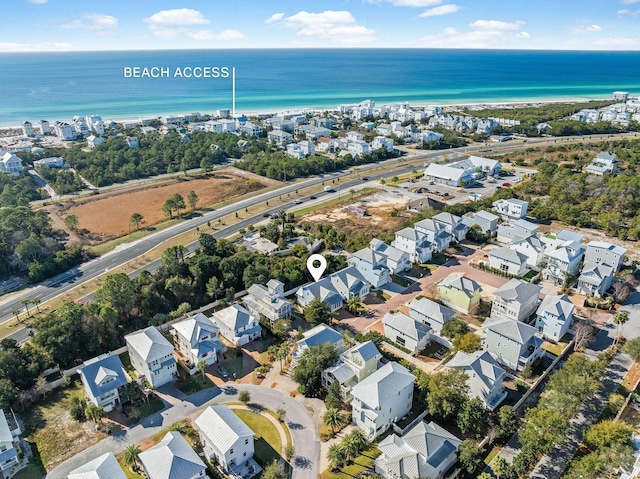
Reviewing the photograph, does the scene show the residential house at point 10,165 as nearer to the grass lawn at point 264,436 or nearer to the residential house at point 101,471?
the residential house at point 101,471

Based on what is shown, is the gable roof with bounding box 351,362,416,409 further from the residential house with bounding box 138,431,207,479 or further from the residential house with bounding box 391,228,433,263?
the residential house with bounding box 391,228,433,263

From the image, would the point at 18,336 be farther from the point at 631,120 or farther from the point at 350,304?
the point at 631,120

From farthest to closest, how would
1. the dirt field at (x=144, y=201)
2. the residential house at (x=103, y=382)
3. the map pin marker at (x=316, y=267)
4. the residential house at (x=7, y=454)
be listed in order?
1. the dirt field at (x=144, y=201)
2. the map pin marker at (x=316, y=267)
3. the residential house at (x=103, y=382)
4. the residential house at (x=7, y=454)

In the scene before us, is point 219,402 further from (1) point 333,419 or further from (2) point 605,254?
(2) point 605,254

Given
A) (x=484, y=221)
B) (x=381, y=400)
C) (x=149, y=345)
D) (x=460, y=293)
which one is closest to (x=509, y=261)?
(x=460, y=293)

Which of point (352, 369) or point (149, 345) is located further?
point (149, 345)

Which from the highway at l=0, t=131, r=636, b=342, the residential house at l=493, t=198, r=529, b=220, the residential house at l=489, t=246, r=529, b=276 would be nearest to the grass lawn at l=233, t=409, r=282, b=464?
the highway at l=0, t=131, r=636, b=342

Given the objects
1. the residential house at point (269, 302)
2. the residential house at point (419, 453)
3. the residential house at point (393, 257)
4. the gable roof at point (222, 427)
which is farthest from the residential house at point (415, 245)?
the gable roof at point (222, 427)
